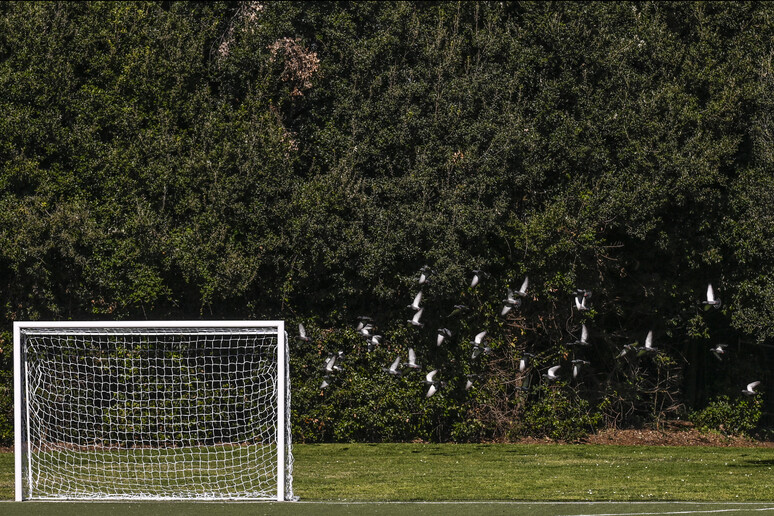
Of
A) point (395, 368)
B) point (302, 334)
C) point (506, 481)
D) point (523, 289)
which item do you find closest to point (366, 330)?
point (395, 368)

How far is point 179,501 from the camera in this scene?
35.8ft

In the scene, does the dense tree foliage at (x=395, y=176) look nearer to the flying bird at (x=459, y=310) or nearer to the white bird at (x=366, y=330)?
the flying bird at (x=459, y=310)

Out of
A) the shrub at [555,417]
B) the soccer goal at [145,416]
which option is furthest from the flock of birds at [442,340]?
the soccer goal at [145,416]

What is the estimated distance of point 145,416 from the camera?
16422mm

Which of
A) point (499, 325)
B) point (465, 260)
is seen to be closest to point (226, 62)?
point (465, 260)

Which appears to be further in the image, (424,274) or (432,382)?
(432,382)

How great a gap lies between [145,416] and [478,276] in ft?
18.8

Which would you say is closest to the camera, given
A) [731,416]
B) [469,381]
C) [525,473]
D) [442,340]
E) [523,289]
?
[525,473]

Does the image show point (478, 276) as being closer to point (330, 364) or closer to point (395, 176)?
point (395, 176)

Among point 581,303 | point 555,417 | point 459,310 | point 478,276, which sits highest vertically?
point 478,276

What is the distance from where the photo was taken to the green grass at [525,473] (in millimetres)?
11352

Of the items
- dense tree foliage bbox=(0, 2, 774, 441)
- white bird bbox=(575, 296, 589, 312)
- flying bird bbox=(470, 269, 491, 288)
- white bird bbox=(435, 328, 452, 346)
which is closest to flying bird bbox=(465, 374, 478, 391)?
dense tree foliage bbox=(0, 2, 774, 441)

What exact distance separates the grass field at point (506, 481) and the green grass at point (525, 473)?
0.01 meters

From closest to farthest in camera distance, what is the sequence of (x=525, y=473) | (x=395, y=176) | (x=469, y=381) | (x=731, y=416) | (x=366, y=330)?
1. (x=525, y=473)
2. (x=366, y=330)
3. (x=469, y=381)
4. (x=395, y=176)
5. (x=731, y=416)
